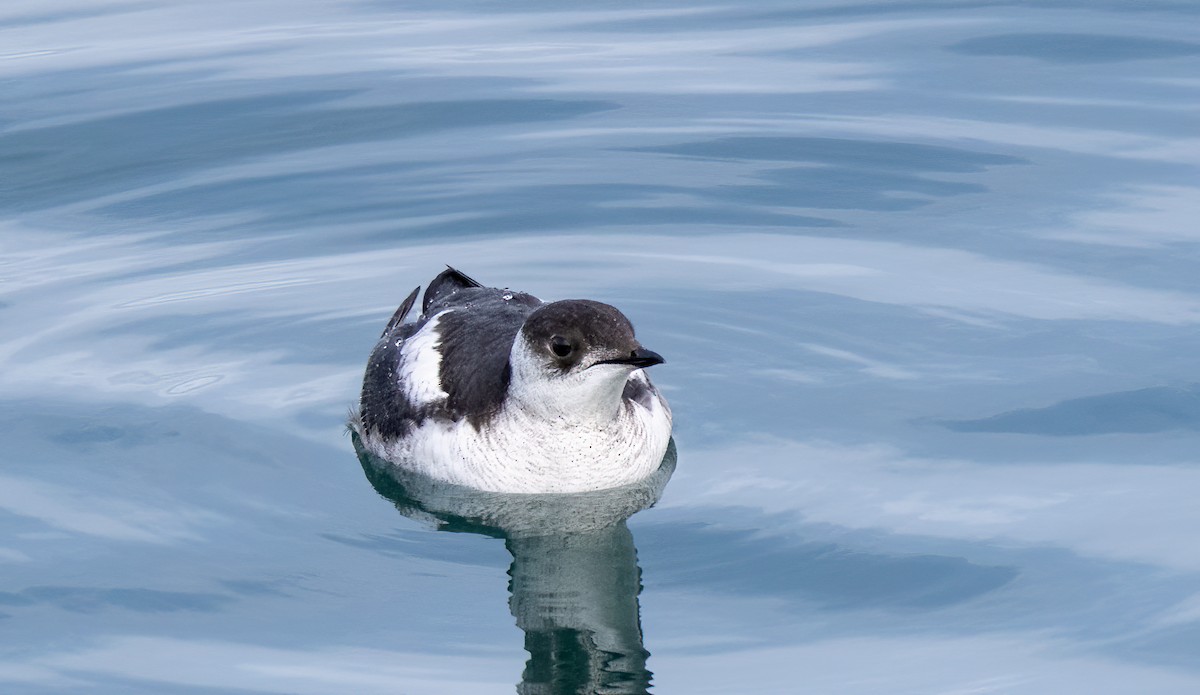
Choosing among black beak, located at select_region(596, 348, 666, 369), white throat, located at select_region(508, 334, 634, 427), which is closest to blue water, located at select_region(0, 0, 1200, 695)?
white throat, located at select_region(508, 334, 634, 427)

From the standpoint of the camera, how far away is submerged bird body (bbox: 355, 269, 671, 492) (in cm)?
812

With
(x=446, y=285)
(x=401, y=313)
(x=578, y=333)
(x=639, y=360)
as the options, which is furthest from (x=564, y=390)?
(x=401, y=313)

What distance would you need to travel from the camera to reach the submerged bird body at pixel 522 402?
812 centimetres

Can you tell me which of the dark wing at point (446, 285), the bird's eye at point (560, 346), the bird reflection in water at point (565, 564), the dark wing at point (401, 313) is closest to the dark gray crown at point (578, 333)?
the bird's eye at point (560, 346)

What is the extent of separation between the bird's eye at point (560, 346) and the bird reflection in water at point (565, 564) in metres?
0.98

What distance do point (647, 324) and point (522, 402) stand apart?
2713mm

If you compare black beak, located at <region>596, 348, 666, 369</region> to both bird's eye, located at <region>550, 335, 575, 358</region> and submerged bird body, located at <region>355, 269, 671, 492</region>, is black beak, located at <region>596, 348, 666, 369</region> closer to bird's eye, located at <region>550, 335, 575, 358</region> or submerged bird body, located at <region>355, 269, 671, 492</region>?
submerged bird body, located at <region>355, 269, 671, 492</region>

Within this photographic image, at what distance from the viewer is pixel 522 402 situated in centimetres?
855

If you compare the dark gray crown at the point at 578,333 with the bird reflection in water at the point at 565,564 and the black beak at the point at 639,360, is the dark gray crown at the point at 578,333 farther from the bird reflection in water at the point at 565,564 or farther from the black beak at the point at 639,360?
the bird reflection in water at the point at 565,564

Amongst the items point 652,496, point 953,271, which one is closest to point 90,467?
point 652,496

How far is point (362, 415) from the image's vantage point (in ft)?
31.6

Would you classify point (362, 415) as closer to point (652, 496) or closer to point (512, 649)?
Result: point (652, 496)

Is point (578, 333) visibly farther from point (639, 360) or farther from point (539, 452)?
point (539, 452)

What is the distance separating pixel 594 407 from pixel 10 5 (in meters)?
12.8
